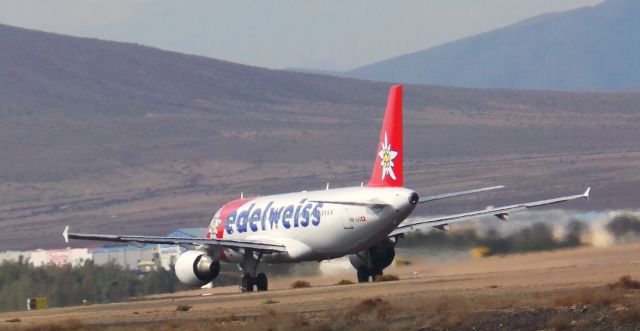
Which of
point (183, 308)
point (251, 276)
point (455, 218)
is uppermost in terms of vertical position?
point (455, 218)

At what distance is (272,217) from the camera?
66500mm

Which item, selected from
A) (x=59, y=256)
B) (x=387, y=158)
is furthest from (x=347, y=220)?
(x=59, y=256)

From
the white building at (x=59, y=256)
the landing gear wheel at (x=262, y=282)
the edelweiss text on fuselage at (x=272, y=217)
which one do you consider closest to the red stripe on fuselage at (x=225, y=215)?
the edelweiss text on fuselage at (x=272, y=217)

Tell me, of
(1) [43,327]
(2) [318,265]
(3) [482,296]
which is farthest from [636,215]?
(1) [43,327]

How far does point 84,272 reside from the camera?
282ft

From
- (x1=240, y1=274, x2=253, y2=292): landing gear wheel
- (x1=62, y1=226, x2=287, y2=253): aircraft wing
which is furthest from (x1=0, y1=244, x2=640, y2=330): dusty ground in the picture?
(x1=240, y1=274, x2=253, y2=292): landing gear wheel

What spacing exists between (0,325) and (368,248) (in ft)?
57.3

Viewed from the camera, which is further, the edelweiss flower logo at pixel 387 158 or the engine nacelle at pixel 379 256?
the engine nacelle at pixel 379 256

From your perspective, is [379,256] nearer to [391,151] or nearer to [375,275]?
[375,275]

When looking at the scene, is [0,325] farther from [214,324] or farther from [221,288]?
[221,288]

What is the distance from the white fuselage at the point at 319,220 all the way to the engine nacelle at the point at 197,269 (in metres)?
0.92

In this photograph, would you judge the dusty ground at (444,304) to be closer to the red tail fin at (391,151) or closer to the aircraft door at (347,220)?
the aircraft door at (347,220)

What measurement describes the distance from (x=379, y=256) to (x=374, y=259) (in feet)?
1.09

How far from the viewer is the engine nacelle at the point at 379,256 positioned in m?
66.1
